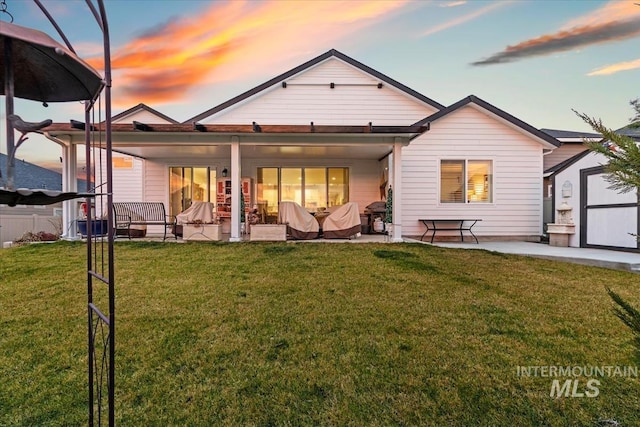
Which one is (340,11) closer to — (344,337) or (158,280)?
(158,280)

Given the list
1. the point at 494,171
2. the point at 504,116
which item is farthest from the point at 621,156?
the point at 504,116

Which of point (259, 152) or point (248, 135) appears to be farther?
point (259, 152)

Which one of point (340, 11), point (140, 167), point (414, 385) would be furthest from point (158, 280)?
point (340, 11)

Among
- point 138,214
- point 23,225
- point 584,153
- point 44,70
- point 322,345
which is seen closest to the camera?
point 44,70

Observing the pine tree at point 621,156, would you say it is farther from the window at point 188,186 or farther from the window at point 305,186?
the window at point 188,186

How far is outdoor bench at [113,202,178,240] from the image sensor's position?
8596 millimetres

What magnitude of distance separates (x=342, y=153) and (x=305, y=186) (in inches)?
88.0

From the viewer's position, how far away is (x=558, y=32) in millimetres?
8969

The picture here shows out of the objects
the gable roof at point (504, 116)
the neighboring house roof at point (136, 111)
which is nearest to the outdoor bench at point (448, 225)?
the gable roof at point (504, 116)

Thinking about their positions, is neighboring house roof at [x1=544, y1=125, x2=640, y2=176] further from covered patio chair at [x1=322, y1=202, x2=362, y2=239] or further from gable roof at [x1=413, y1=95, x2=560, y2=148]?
covered patio chair at [x1=322, y1=202, x2=362, y2=239]

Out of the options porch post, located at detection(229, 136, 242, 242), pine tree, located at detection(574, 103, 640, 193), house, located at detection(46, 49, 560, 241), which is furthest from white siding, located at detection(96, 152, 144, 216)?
pine tree, located at detection(574, 103, 640, 193)

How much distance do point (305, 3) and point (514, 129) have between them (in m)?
7.48

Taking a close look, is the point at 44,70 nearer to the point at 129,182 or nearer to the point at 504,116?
the point at 504,116

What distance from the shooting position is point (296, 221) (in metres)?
8.69
